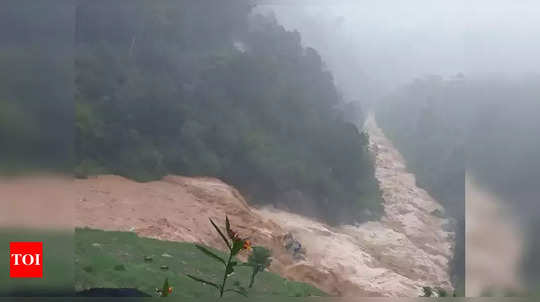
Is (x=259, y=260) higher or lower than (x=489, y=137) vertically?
lower


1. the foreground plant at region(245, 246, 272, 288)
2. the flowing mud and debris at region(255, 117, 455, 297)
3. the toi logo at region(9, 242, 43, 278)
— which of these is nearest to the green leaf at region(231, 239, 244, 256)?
the foreground plant at region(245, 246, 272, 288)

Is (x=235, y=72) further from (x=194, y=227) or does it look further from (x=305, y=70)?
(x=194, y=227)

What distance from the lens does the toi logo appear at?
5.88 meters

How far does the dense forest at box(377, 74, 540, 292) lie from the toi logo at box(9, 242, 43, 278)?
3.29 metres

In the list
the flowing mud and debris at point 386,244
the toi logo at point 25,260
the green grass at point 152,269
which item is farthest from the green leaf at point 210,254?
the toi logo at point 25,260

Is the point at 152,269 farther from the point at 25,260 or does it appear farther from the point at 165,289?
the point at 25,260

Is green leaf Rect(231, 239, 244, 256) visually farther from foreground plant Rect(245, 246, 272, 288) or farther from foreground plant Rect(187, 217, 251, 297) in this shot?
foreground plant Rect(245, 246, 272, 288)

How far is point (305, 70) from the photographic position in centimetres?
591

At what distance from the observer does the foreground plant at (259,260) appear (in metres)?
5.73

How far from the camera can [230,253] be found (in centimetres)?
565

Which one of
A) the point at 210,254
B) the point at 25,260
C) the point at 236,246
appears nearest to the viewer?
the point at 236,246

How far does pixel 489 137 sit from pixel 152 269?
115 inches

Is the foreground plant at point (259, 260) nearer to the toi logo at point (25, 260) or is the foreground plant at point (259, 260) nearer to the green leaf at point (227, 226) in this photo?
the green leaf at point (227, 226)

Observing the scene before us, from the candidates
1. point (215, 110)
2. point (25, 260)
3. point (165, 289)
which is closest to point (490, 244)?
point (215, 110)
